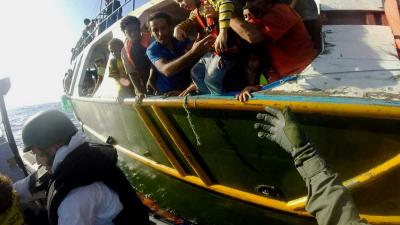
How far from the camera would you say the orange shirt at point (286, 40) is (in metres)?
2.84

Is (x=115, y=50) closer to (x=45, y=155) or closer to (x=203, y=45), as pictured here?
(x=203, y=45)

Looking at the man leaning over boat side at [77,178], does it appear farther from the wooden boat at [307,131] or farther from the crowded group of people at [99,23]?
the crowded group of people at [99,23]

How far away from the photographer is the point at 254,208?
12.3ft

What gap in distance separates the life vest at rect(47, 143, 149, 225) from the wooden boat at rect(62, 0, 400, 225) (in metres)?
1.11

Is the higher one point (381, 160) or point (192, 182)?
point (381, 160)

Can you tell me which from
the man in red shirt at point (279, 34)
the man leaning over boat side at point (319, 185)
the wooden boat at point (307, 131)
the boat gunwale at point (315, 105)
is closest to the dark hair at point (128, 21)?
the wooden boat at point (307, 131)

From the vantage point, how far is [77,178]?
221cm

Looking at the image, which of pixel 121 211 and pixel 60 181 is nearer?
pixel 60 181

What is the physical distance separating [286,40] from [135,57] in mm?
2455

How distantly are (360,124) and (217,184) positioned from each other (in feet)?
6.51

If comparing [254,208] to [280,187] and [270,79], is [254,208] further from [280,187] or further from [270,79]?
[270,79]

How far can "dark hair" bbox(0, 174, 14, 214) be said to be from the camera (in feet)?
8.70

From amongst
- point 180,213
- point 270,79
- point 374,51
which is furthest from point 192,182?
point 374,51

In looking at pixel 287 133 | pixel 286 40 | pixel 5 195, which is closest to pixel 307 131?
pixel 287 133
